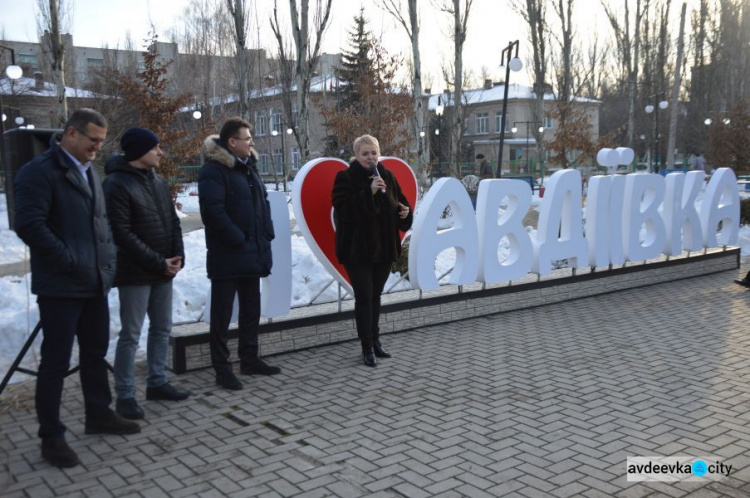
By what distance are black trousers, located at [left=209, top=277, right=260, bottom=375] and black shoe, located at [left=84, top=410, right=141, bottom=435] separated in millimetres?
999

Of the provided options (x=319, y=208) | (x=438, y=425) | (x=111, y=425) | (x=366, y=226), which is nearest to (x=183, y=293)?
(x=319, y=208)

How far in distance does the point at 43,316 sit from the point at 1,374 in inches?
83.7

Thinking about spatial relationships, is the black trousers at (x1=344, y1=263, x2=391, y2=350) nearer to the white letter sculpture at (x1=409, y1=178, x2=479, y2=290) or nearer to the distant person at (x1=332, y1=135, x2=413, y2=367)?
the distant person at (x1=332, y1=135, x2=413, y2=367)


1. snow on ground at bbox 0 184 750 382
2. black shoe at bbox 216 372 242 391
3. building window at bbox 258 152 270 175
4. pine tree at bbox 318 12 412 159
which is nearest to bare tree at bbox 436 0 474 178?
pine tree at bbox 318 12 412 159

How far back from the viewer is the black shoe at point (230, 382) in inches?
202

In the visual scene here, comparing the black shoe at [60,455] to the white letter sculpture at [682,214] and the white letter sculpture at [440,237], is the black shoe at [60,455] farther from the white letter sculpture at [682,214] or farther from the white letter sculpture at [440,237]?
the white letter sculpture at [682,214]

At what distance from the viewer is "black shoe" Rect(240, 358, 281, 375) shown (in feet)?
18.0

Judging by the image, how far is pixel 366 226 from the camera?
565 centimetres

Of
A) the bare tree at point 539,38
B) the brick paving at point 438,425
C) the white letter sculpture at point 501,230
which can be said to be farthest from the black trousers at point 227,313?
the bare tree at point 539,38

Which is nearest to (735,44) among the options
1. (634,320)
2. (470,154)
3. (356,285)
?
(470,154)

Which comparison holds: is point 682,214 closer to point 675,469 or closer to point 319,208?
point 319,208

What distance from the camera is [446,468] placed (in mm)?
3707

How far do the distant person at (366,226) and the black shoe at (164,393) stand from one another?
166 cm

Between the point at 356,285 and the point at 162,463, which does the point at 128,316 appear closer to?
the point at 162,463
